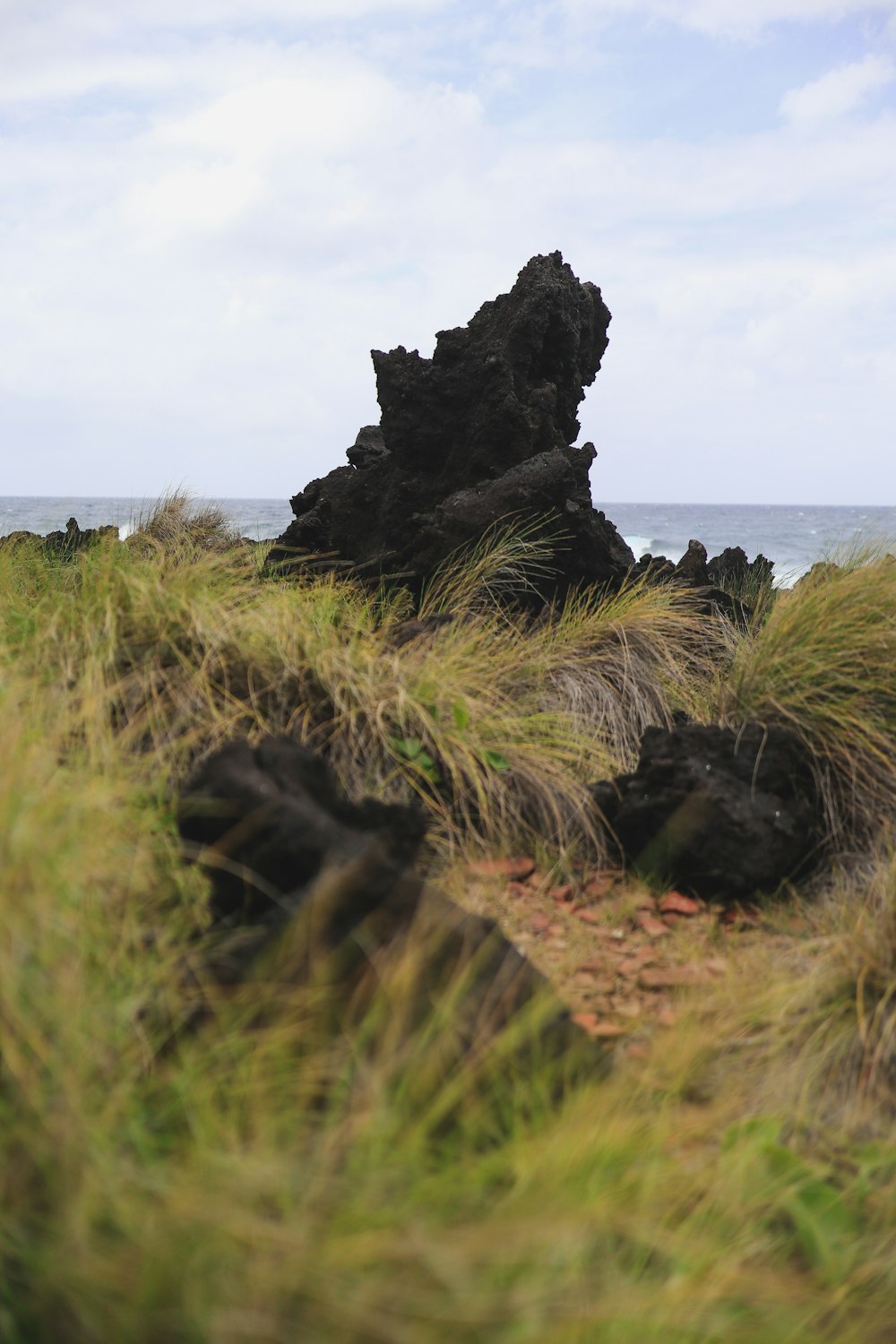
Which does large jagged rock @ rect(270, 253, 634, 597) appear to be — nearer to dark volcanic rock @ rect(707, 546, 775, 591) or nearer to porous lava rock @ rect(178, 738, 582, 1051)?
dark volcanic rock @ rect(707, 546, 775, 591)

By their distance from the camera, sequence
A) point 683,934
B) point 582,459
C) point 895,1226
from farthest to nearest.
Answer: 1. point 582,459
2. point 683,934
3. point 895,1226

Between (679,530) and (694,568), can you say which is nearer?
(694,568)

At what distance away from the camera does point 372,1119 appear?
5.96 ft

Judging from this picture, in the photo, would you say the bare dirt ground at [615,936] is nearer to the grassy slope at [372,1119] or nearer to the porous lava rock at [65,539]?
the grassy slope at [372,1119]

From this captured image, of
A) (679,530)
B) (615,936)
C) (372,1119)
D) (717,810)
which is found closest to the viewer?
(372,1119)

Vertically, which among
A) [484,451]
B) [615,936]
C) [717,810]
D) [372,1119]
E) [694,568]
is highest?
[484,451]

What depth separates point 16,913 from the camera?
2.01m

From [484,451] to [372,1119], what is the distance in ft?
16.1

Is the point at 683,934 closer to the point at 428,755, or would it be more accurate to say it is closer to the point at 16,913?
the point at 428,755

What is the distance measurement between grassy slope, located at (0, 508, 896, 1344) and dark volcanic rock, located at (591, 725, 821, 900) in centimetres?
21

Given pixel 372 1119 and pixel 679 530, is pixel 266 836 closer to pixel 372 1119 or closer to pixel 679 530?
pixel 372 1119

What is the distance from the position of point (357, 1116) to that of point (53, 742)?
1738 millimetres

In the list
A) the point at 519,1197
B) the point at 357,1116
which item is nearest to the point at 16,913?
the point at 357,1116

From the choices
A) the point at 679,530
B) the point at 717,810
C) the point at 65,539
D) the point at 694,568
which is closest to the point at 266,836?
the point at 717,810
